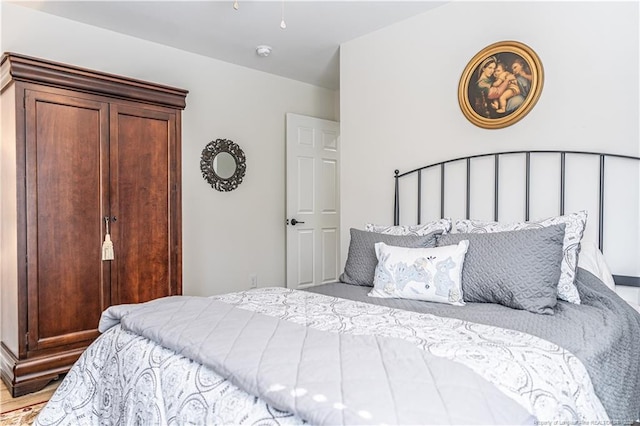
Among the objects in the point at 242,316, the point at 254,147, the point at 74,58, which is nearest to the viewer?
the point at 242,316

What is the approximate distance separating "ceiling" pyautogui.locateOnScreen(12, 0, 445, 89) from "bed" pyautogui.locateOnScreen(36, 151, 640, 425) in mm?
1342

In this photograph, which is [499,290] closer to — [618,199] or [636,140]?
[618,199]

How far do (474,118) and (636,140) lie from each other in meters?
0.85

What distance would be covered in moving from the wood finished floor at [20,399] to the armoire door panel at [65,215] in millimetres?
268

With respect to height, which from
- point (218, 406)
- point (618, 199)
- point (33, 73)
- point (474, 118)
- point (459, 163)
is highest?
point (33, 73)

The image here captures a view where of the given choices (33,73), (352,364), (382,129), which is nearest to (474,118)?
(382,129)

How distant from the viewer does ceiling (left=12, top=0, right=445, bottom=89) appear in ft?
9.37

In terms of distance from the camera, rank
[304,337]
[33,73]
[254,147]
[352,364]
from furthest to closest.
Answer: [254,147]
[33,73]
[304,337]
[352,364]

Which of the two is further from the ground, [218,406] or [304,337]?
[304,337]

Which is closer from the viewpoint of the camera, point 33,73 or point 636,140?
point 636,140

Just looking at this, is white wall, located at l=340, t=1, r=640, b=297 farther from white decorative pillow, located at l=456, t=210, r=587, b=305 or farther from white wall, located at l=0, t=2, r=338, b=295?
white wall, located at l=0, t=2, r=338, b=295

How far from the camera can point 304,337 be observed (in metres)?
1.29

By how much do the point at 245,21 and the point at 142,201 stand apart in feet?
4.84

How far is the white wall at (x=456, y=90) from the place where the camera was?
2.16 meters
